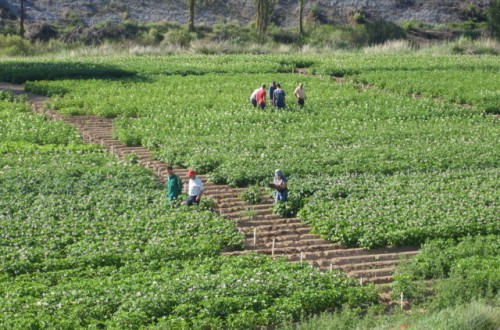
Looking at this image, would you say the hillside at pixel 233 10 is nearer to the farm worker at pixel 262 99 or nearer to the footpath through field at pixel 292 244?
the farm worker at pixel 262 99

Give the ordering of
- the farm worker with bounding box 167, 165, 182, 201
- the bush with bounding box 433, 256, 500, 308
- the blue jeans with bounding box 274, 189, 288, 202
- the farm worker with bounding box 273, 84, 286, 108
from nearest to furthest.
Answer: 1. the bush with bounding box 433, 256, 500, 308
2. the farm worker with bounding box 167, 165, 182, 201
3. the blue jeans with bounding box 274, 189, 288, 202
4. the farm worker with bounding box 273, 84, 286, 108

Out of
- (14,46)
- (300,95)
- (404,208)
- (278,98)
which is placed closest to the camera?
(404,208)

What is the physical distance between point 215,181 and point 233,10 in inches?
2167

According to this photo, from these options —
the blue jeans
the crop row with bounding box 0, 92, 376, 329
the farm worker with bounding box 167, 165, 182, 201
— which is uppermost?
the farm worker with bounding box 167, 165, 182, 201

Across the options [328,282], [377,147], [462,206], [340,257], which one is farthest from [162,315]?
[377,147]

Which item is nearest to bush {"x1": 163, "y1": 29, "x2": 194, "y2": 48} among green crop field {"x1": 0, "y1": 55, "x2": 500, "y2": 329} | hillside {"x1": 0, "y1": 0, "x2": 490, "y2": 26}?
hillside {"x1": 0, "y1": 0, "x2": 490, "y2": 26}

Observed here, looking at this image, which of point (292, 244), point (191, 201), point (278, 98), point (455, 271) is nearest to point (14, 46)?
point (278, 98)

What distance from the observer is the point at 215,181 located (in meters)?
25.0

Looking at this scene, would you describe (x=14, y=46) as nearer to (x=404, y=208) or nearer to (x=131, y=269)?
(x=404, y=208)

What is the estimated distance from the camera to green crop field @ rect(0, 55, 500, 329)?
15.9 m

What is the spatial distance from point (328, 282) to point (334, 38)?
50.0 metres

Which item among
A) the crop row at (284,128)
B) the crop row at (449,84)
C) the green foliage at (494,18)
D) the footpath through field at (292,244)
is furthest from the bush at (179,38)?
the footpath through field at (292,244)

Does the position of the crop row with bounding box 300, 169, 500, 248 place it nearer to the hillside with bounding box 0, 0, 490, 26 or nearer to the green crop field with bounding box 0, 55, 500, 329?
the green crop field with bounding box 0, 55, 500, 329

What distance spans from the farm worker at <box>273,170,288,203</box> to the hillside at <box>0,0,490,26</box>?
5029 centimetres
